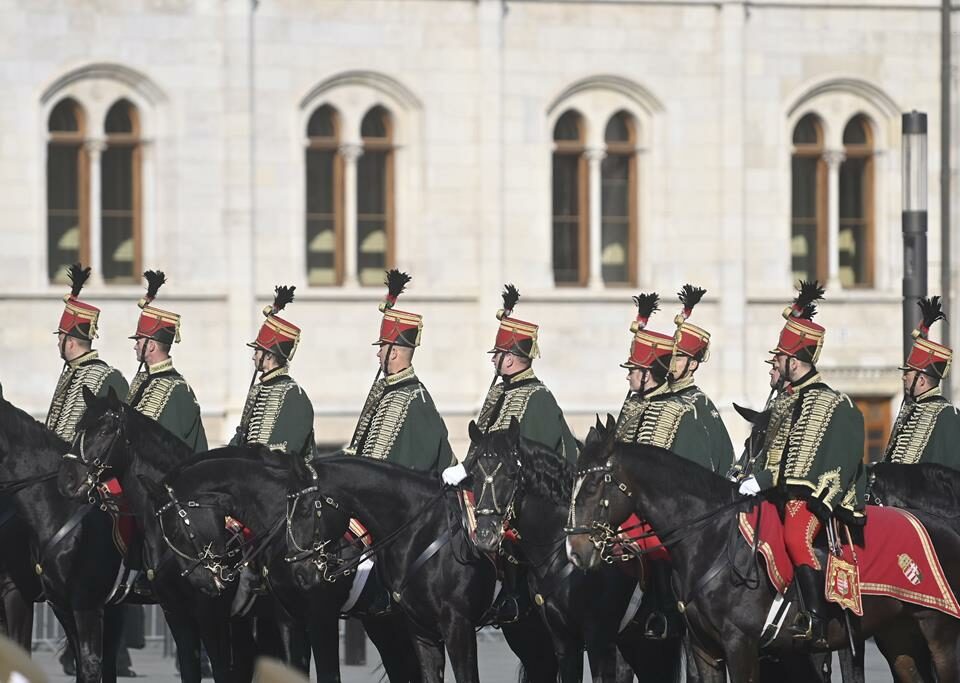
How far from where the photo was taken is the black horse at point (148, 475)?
1336 cm

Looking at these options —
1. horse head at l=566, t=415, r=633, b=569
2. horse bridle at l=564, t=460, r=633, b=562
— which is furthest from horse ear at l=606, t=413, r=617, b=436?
horse bridle at l=564, t=460, r=633, b=562

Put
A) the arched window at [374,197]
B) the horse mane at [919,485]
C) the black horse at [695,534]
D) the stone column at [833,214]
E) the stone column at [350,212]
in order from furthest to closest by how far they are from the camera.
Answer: the stone column at [833,214]
the arched window at [374,197]
the stone column at [350,212]
the horse mane at [919,485]
the black horse at [695,534]

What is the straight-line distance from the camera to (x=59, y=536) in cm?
1420

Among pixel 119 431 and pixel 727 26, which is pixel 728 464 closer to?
pixel 119 431

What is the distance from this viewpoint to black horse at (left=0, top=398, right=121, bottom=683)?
555 inches

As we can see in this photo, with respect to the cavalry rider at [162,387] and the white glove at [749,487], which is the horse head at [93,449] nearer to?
the cavalry rider at [162,387]

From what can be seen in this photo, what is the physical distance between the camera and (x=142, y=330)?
1505 cm

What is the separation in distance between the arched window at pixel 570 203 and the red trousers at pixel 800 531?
16.4m

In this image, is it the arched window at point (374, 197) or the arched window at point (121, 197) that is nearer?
the arched window at point (121, 197)

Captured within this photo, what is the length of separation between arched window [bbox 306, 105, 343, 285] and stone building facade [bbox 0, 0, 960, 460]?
4 centimetres

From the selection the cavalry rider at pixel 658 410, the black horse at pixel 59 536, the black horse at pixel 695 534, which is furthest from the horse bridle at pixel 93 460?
the black horse at pixel 695 534

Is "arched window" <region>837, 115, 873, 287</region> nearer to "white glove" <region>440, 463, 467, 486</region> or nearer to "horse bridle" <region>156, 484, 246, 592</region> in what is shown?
"white glove" <region>440, 463, 467, 486</region>

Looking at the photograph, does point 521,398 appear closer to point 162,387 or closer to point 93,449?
point 162,387

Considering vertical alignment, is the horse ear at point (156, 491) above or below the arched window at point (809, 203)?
below
